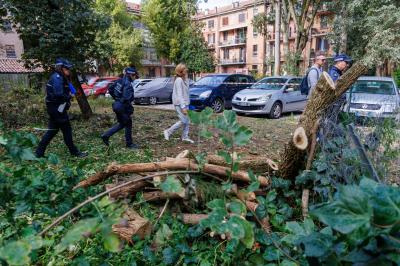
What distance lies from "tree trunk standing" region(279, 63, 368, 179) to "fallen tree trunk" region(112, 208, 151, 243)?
1.49 metres

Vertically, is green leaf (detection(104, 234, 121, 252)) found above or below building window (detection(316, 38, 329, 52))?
below

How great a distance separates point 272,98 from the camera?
11883 mm

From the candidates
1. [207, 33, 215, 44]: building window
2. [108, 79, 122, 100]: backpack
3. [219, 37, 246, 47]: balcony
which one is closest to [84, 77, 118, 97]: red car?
[108, 79, 122, 100]: backpack

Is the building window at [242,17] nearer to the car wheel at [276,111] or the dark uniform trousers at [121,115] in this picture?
the car wheel at [276,111]

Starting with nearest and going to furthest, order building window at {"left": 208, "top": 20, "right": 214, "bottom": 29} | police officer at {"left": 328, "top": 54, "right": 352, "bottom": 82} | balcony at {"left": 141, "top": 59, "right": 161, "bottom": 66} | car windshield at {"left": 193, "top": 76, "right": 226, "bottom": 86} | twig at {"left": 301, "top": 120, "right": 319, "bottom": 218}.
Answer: twig at {"left": 301, "top": 120, "right": 319, "bottom": 218} < police officer at {"left": 328, "top": 54, "right": 352, "bottom": 82} < car windshield at {"left": 193, "top": 76, "right": 226, "bottom": 86} < balcony at {"left": 141, "top": 59, "right": 161, "bottom": 66} < building window at {"left": 208, "top": 20, "right": 214, "bottom": 29}

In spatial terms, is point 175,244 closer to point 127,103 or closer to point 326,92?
point 326,92

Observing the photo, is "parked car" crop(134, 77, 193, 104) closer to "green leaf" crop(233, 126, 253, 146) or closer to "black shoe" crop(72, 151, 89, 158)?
"black shoe" crop(72, 151, 89, 158)

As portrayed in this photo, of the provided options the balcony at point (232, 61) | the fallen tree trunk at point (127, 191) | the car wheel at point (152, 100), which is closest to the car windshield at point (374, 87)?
the fallen tree trunk at point (127, 191)

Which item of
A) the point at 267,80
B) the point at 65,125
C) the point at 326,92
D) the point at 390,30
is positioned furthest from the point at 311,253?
the point at 390,30

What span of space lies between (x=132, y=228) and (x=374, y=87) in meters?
10.00

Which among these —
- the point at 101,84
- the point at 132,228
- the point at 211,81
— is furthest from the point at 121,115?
the point at 101,84

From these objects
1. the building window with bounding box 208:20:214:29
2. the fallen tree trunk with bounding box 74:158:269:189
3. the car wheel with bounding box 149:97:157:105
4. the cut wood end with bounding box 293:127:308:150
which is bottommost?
the car wheel with bounding box 149:97:157:105

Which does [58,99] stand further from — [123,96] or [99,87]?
[99,87]

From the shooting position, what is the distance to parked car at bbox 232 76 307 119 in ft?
38.8
